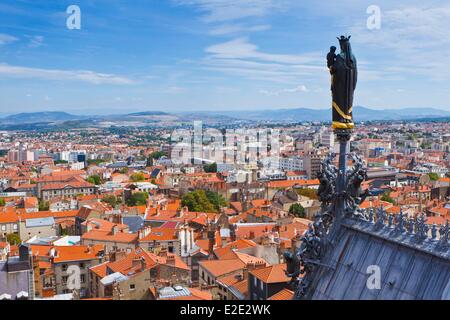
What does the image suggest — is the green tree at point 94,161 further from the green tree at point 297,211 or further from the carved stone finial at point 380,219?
the carved stone finial at point 380,219

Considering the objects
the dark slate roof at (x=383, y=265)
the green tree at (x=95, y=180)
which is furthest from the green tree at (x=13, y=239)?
the dark slate roof at (x=383, y=265)

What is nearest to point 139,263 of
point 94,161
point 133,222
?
point 133,222

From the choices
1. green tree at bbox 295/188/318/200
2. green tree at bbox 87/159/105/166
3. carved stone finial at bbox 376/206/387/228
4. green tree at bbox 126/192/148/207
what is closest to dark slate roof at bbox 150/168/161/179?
green tree at bbox 126/192/148/207

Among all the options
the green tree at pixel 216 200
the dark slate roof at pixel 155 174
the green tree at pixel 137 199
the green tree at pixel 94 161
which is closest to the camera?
the green tree at pixel 216 200

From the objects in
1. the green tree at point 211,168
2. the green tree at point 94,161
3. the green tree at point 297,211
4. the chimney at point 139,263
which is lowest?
the green tree at point 94,161

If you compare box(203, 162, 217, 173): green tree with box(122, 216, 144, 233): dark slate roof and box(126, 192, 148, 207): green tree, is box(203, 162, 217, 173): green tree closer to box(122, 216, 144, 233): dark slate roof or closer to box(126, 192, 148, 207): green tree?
box(126, 192, 148, 207): green tree
